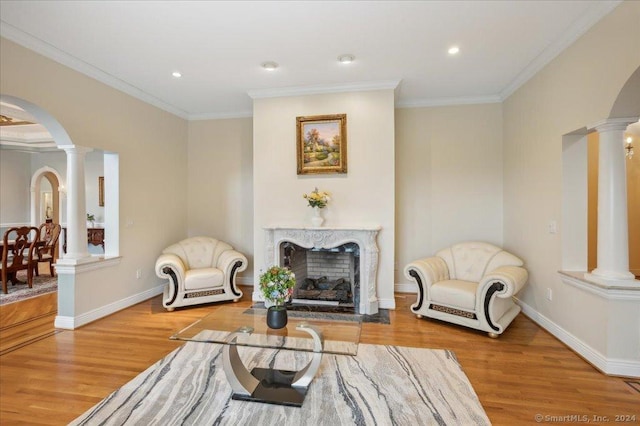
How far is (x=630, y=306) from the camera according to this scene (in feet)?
8.64

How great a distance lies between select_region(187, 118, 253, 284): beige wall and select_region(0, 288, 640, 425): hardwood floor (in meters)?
1.96

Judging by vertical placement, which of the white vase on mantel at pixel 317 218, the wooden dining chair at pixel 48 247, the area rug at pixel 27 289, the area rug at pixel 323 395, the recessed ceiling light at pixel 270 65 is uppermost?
the recessed ceiling light at pixel 270 65

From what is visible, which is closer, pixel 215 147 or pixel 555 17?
pixel 555 17

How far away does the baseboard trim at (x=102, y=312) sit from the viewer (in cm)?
372

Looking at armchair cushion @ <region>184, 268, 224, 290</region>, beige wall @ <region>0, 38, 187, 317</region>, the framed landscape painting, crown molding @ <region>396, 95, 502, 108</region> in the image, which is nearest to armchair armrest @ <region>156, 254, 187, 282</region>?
armchair cushion @ <region>184, 268, 224, 290</region>

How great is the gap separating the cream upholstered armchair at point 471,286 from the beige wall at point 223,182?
10.2ft

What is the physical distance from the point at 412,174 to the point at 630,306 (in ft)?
10.2

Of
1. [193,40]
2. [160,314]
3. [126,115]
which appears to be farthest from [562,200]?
[126,115]

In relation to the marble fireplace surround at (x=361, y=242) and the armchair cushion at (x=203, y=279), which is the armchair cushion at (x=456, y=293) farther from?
the armchair cushion at (x=203, y=279)

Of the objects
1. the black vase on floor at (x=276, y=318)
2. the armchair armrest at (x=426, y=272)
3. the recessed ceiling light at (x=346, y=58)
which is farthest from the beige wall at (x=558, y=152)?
the black vase on floor at (x=276, y=318)

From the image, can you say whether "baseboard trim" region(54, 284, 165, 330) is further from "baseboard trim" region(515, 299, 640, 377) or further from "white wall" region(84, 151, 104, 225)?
"baseboard trim" region(515, 299, 640, 377)

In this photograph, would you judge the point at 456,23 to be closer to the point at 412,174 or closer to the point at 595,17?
the point at 595,17

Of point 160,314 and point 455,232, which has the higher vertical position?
point 455,232

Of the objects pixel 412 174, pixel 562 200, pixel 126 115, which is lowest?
pixel 562 200
